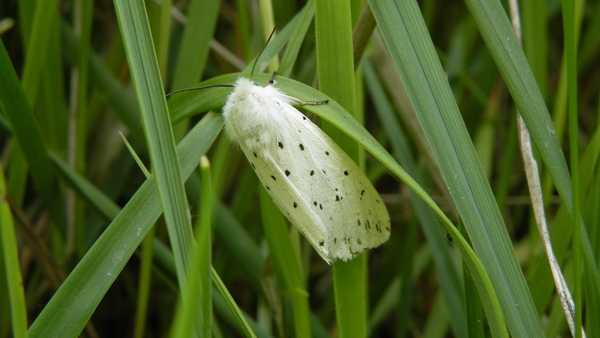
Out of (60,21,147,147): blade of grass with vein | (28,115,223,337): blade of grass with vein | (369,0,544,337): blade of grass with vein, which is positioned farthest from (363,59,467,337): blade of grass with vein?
(28,115,223,337): blade of grass with vein

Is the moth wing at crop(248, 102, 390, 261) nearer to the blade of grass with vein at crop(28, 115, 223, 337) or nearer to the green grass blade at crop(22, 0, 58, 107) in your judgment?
the blade of grass with vein at crop(28, 115, 223, 337)

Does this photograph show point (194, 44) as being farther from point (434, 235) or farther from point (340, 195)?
point (434, 235)

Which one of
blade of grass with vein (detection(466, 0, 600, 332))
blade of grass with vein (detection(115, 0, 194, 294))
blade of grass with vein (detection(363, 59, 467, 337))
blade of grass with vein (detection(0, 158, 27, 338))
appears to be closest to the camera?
blade of grass with vein (detection(0, 158, 27, 338))

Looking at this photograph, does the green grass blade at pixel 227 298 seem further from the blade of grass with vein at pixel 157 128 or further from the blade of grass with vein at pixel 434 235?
the blade of grass with vein at pixel 434 235

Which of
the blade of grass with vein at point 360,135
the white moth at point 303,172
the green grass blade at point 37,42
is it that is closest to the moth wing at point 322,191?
the white moth at point 303,172

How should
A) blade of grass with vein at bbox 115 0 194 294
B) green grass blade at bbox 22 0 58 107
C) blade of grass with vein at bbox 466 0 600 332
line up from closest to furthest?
blade of grass with vein at bbox 115 0 194 294 → blade of grass with vein at bbox 466 0 600 332 → green grass blade at bbox 22 0 58 107

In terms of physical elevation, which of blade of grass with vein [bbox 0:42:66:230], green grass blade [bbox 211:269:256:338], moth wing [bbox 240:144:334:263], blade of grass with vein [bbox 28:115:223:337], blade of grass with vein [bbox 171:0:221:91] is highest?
blade of grass with vein [bbox 171:0:221:91]

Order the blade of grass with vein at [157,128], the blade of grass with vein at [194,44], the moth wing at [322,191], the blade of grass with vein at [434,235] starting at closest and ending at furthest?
1. the blade of grass with vein at [157,128]
2. the moth wing at [322,191]
3. the blade of grass with vein at [194,44]
4. the blade of grass with vein at [434,235]

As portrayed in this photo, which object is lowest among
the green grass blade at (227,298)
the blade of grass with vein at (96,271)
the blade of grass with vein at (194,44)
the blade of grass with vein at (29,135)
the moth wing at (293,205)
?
the green grass blade at (227,298)
